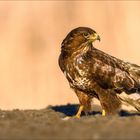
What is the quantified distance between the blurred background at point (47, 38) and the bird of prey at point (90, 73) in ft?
58.3

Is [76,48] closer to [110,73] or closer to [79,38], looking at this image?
[79,38]

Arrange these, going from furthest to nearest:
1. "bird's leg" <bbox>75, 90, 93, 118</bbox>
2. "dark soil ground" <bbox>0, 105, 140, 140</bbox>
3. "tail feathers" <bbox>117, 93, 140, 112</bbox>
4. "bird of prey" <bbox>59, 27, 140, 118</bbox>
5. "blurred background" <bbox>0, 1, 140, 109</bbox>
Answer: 1. "blurred background" <bbox>0, 1, 140, 109</bbox>
2. "tail feathers" <bbox>117, 93, 140, 112</bbox>
3. "bird's leg" <bbox>75, 90, 93, 118</bbox>
4. "bird of prey" <bbox>59, 27, 140, 118</bbox>
5. "dark soil ground" <bbox>0, 105, 140, 140</bbox>

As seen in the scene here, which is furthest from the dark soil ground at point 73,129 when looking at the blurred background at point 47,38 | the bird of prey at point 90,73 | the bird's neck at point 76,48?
the blurred background at point 47,38

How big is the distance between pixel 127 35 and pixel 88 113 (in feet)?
88.6

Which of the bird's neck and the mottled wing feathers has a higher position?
the bird's neck

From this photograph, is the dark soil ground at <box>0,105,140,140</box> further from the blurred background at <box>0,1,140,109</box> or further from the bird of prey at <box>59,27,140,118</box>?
the blurred background at <box>0,1,140,109</box>

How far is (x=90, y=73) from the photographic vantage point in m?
16.9

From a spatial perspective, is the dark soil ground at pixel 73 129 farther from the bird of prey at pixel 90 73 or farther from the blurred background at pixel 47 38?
the blurred background at pixel 47 38

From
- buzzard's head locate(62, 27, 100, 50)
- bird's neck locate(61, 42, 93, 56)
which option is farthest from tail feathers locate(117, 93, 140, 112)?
buzzard's head locate(62, 27, 100, 50)

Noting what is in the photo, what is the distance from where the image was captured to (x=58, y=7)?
4844cm

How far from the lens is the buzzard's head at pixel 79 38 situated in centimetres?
1702

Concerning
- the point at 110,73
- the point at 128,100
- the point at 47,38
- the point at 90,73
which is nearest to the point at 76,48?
the point at 90,73

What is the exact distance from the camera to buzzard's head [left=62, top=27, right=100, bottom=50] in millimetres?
17016

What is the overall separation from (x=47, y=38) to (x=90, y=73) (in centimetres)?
2818
